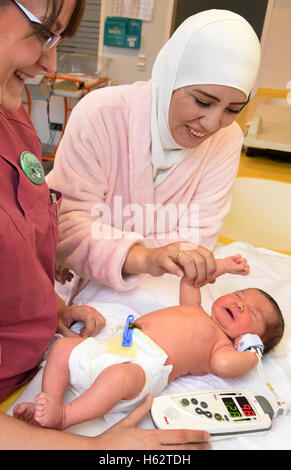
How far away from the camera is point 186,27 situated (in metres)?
1.20

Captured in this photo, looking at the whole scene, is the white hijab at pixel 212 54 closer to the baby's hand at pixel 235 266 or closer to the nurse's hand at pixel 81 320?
the baby's hand at pixel 235 266

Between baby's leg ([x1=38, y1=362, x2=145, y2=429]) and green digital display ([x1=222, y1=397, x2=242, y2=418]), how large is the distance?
203 mm

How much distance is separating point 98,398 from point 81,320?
0.95ft

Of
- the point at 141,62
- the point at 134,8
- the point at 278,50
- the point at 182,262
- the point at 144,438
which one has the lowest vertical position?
the point at 144,438

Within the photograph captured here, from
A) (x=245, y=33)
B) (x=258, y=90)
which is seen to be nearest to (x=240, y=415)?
(x=245, y=33)

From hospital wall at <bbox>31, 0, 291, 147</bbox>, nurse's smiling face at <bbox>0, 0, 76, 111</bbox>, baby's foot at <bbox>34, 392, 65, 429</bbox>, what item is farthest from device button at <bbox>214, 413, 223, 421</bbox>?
hospital wall at <bbox>31, 0, 291, 147</bbox>

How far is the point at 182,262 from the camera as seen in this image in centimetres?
106

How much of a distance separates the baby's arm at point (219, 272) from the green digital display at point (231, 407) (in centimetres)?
37

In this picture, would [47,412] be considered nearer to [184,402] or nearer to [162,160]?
[184,402]

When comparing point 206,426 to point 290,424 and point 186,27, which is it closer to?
point 290,424

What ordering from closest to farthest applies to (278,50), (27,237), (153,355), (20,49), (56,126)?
(20,49) < (27,237) < (153,355) < (278,50) < (56,126)

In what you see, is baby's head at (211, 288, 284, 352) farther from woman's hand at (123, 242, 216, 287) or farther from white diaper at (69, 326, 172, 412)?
white diaper at (69, 326, 172, 412)

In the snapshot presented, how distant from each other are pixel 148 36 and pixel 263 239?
3.46 m

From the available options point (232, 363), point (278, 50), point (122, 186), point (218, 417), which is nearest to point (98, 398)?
point (218, 417)
